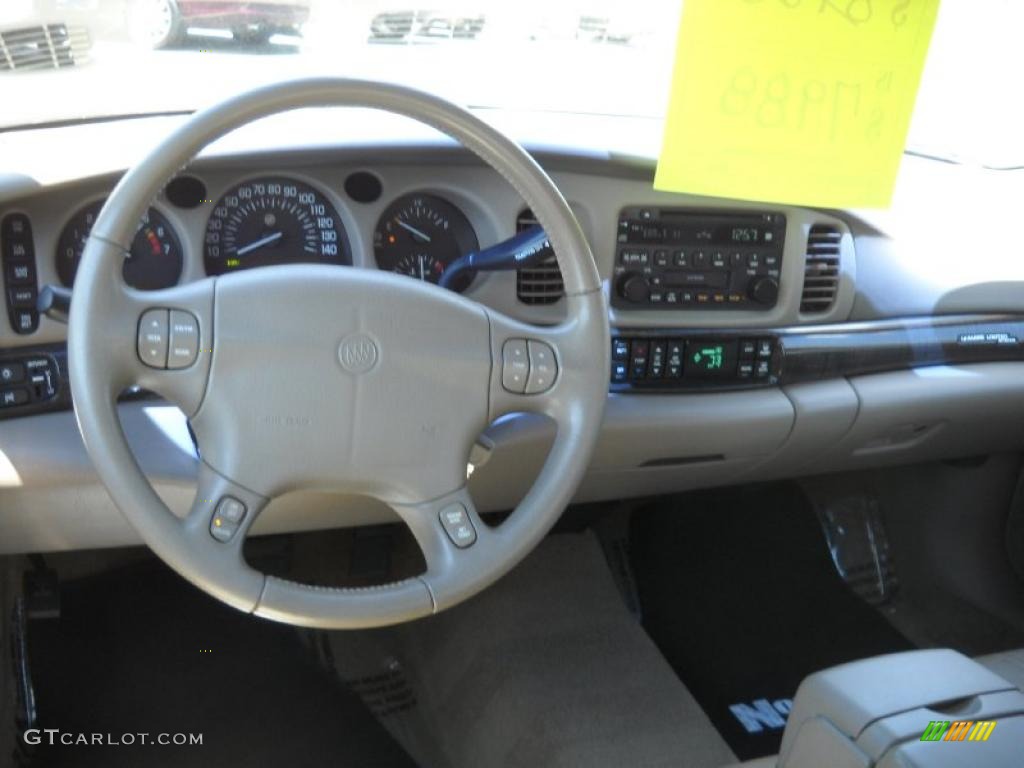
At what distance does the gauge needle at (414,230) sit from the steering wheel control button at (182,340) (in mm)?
452

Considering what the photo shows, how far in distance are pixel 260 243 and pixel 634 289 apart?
Answer: 0.53 meters

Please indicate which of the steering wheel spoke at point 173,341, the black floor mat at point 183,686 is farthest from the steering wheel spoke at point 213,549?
the black floor mat at point 183,686

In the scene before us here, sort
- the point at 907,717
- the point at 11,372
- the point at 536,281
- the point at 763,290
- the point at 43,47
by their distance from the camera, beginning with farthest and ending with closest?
the point at 763,290
the point at 536,281
the point at 43,47
the point at 11,372
the point at 907,717

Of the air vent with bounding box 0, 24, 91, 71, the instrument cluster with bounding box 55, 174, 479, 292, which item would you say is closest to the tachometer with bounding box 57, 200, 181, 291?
the instrument cluster with bounding box 55, 174, 479, 292

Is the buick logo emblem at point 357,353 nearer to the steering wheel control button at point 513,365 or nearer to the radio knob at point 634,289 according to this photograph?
the steering wheel control button at point 513,365

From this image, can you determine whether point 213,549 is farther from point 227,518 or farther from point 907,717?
point 907,717

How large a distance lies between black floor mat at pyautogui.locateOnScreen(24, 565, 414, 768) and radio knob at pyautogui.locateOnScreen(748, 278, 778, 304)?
32.7 inches

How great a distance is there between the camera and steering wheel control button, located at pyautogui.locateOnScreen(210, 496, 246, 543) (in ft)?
3.61

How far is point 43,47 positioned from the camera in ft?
4.69

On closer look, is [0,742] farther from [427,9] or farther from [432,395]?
[427,9]

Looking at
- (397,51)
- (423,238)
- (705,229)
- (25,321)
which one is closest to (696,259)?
(705,229)

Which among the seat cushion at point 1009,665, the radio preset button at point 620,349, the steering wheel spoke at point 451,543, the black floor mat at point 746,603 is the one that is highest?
the radio preset button at point 620,349

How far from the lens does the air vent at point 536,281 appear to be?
1.56 metres

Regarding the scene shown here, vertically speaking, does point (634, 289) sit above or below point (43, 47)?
below
